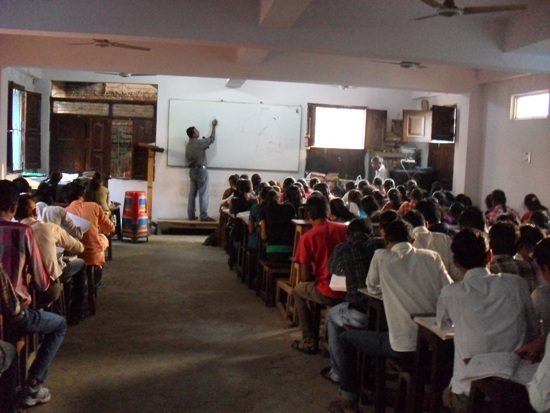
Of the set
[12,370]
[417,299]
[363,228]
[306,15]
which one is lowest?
[12,370]

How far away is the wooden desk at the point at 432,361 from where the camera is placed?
10.8 ft

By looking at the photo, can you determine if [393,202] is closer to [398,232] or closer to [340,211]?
[340,211]

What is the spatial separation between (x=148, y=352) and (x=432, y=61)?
4.57m

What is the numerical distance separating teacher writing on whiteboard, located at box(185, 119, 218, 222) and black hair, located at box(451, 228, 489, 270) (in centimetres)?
956

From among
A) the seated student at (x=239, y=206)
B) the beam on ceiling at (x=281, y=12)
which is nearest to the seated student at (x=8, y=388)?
the beam on ceiling at (x=281, y=12)

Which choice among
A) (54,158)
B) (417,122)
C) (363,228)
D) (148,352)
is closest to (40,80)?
(54,158)

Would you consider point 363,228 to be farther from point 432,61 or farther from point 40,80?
point 40,80

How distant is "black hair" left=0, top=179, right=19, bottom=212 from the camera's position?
3.86 metres

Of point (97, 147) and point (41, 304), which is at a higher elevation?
point (97, 147)

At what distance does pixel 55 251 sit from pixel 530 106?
727 cm

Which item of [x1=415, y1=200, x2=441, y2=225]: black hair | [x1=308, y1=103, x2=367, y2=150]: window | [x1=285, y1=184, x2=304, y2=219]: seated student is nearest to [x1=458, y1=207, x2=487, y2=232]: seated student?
[x1=415, y1=200, x2=441, y2=225]: black hair

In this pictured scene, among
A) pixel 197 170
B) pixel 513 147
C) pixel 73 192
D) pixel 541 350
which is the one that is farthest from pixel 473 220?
pixel 197 170

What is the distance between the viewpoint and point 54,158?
40.5ft

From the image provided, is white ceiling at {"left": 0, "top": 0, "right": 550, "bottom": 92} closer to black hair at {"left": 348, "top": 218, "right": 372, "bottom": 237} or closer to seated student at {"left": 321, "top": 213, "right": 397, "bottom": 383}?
black hair at {"left": 348, "top": 218, "right": 372, "bottom": 237}
